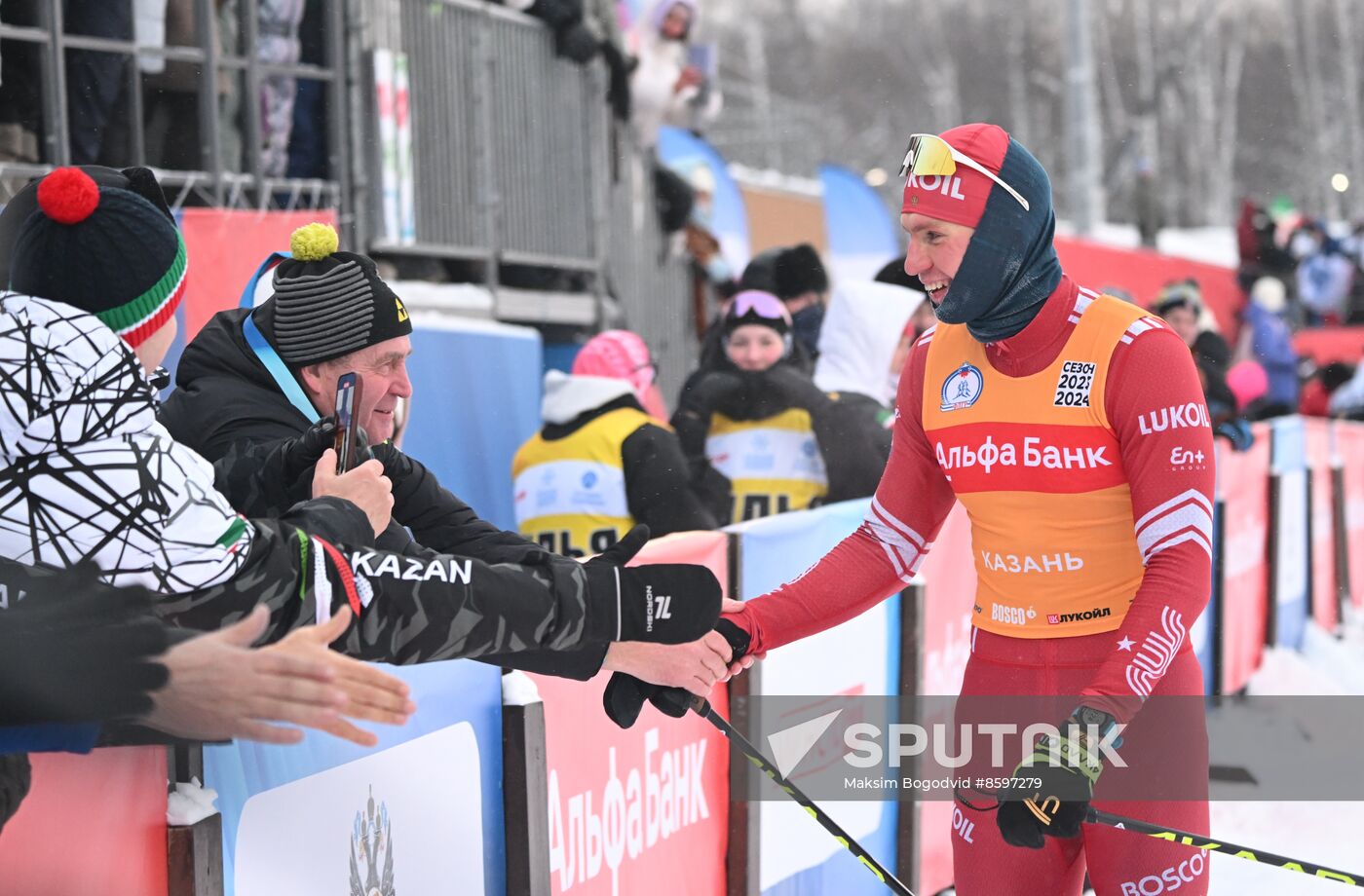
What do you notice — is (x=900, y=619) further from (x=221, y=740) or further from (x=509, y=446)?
(x=221, y=740)

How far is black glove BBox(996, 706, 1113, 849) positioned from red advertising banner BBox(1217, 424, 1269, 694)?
5602 mm

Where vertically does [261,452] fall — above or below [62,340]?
below

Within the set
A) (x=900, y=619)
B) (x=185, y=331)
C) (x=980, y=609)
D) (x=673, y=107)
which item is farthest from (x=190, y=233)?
(x=673, y=107)

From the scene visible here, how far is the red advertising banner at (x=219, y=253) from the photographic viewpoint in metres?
5.14

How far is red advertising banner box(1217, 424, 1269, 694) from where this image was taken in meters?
8.11

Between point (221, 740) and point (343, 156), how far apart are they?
20.6ft

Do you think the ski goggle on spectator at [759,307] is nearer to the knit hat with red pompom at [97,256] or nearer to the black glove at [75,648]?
the knit hat with red pompom at [97,256]

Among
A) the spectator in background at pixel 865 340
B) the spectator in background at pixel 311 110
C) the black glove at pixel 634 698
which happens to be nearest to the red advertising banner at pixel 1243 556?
the spectator in background at pixel 865 340

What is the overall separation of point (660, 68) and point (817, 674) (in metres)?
7.24

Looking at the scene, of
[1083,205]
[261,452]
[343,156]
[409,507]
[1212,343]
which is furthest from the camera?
[1083,205]

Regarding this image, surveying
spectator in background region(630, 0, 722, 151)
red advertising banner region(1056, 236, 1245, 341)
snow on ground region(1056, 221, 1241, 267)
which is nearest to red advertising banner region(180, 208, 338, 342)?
spectator in background region(630, 0, 722, 151)

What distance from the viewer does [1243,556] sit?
8.52 metres

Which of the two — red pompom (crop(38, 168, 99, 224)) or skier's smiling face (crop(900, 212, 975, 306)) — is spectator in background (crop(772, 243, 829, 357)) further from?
red pompom (crop(38, 168, 99, 224))

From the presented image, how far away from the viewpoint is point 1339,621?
34.2ft
